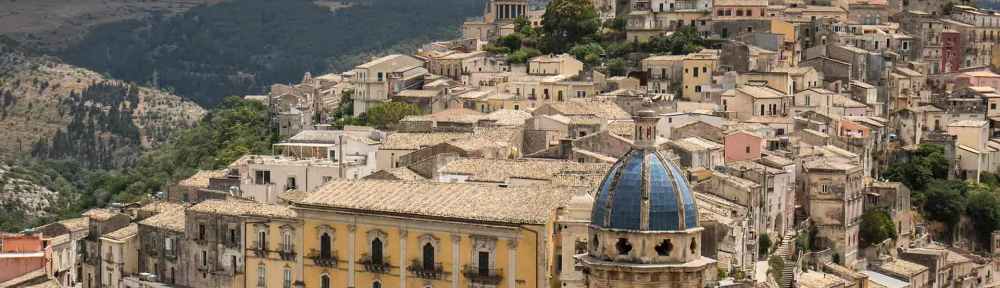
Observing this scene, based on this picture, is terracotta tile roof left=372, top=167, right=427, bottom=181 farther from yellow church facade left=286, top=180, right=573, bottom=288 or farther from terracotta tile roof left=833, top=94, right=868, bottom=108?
terracotta tile roof left=833, top=94, right=868, bottom=108

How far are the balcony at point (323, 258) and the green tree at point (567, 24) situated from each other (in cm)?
4902

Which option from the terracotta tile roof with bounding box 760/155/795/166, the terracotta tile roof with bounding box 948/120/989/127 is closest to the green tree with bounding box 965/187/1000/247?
the terracotta tile roof with bounding box 948/120/989/127

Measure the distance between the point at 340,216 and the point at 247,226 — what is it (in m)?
6.94

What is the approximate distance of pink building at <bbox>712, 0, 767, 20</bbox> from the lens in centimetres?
9575

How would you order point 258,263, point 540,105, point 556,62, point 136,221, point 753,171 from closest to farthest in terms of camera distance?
point 258,263 < point 753,171 < point 136,221 < point 540,105 < point 556,62

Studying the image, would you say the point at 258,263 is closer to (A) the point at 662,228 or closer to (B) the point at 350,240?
(B) the point at 350,240

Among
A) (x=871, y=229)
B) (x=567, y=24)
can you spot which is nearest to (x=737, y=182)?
(x=871, y=229)

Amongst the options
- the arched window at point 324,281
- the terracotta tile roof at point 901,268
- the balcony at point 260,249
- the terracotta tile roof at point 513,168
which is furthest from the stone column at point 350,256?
the terracotta tile roof at point 901,268

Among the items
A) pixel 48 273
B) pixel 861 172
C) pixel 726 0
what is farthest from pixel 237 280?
pixel 726 0

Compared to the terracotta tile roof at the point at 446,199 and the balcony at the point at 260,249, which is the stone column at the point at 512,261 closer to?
the terracotta tile roof at the point at 446,199

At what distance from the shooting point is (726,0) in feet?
320

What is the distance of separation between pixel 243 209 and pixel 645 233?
35.9 m

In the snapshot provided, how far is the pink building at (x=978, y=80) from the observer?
95312 mm

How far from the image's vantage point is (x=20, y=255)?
5222 centimetres
